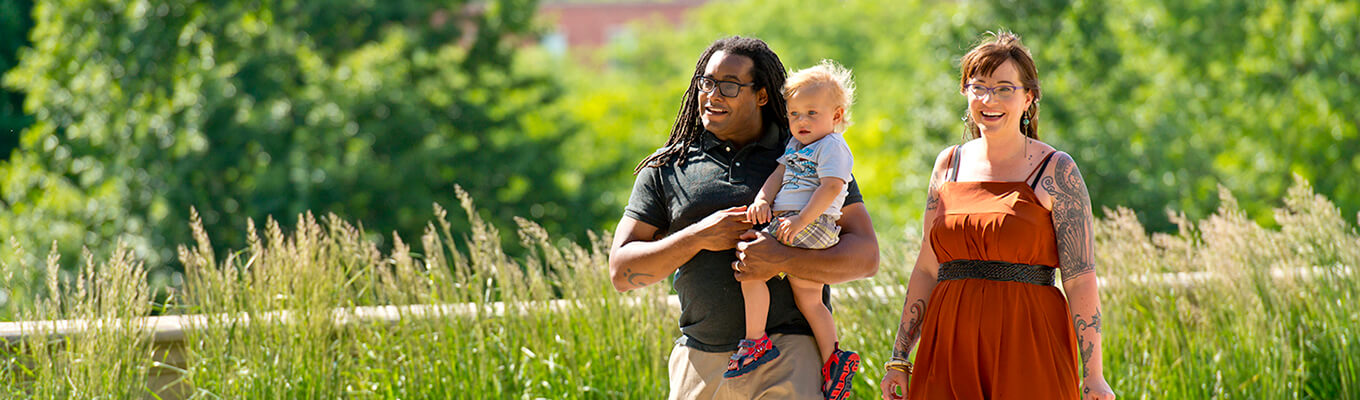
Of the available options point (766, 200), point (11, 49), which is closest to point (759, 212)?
point (766, 200)

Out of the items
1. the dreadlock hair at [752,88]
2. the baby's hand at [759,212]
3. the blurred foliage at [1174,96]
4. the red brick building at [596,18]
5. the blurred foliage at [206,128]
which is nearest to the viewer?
the baby's hand at [759,212]

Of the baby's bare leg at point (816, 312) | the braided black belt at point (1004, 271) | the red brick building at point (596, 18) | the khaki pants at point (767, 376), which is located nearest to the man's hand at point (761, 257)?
the baby's bare leg at point (816, 312)

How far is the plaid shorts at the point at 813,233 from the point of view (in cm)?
273

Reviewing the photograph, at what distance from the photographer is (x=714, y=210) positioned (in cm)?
282

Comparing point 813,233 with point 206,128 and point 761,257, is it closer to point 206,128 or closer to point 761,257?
point 761,257

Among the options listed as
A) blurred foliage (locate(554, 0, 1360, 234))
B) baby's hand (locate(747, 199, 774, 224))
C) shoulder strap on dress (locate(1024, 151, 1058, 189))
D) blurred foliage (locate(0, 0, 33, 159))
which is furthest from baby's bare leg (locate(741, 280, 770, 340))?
blurred foliage (locate(0, 0, 33, 159))

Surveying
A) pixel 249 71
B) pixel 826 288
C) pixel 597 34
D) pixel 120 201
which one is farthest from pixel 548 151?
pixel 597 34

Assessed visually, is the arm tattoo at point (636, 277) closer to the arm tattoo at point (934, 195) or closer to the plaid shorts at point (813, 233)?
the plaid shorts at point (813, 233)

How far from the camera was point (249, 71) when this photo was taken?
12.5 metres

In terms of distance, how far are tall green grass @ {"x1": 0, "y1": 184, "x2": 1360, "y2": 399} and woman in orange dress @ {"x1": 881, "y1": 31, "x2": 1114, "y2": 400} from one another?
1854 mm

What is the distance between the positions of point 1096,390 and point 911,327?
459 mm

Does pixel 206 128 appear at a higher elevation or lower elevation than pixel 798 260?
higher

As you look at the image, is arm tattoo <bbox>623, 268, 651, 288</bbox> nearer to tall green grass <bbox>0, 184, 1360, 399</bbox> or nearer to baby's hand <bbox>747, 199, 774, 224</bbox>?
baby's hand <bbox>747, 199, 774, 224</bbox>

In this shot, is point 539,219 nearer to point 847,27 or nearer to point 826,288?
point 826,288
